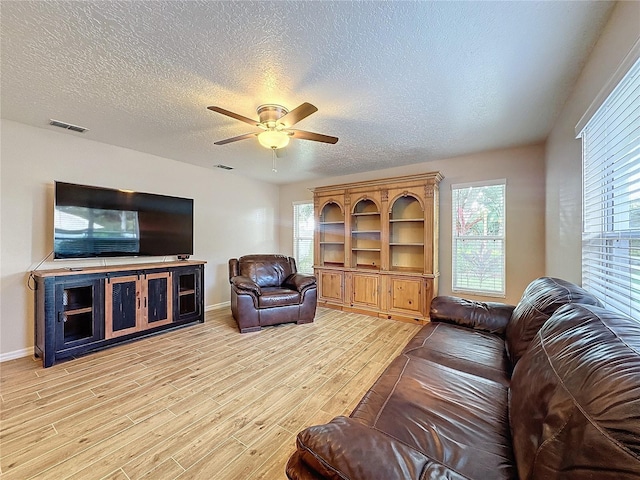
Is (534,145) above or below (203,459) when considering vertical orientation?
above

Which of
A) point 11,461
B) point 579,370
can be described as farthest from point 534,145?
point 11,461

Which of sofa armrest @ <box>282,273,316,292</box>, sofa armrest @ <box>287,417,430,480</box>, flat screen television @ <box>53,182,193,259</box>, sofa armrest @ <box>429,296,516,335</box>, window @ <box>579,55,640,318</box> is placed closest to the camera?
sofa armrest @ <box>287,417,430,480</box>

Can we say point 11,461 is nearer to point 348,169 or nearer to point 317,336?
point 317,336

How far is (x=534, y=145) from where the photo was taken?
11.6 feet

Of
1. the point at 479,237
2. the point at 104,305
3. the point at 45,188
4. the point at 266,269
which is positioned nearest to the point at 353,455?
the point at 104,305

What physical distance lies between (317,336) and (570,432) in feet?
9.78

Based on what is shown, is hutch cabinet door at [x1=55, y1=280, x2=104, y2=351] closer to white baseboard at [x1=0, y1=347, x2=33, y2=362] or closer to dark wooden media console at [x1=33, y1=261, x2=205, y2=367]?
dark wooden media console at [x1=33, y1=261, x2=205, y2=367]

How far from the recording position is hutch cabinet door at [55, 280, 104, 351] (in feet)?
9.36

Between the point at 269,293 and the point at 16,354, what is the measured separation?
2719mm

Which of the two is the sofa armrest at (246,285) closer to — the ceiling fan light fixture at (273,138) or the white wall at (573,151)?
the ceiling fan light fixture at (273,138)

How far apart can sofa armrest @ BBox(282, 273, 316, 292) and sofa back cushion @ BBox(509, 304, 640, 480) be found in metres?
3.08

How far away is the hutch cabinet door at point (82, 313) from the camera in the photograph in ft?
9.36

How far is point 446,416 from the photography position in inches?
46.8

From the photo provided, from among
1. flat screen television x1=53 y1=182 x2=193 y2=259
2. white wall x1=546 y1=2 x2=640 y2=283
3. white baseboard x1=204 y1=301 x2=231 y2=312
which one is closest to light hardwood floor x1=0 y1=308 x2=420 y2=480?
flat screen television x1=53 y1=182 x2=193 y2=259
